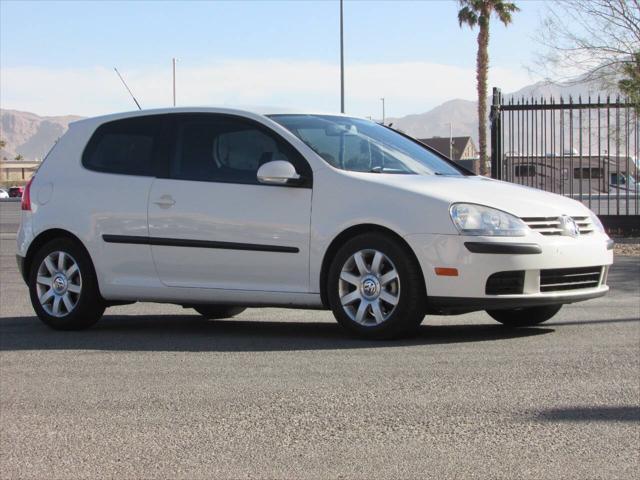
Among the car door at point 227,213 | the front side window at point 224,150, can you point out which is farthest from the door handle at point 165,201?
the front side window at point 224,150

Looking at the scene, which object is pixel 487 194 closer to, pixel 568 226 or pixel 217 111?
pixel 568 226

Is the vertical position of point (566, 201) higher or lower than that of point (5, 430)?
higher

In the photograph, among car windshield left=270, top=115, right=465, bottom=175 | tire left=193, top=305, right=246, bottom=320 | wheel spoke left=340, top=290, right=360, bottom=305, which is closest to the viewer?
wheel spoke left=340, top=290, right=360, bottom=305

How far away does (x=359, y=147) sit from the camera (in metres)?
8.05

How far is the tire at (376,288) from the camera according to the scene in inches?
285

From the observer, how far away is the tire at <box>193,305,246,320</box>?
30.1 ft

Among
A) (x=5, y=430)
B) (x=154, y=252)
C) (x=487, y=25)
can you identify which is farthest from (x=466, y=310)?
(x=487, y=25)

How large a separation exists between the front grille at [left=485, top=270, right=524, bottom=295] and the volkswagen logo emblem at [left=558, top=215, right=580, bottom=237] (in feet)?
1.65

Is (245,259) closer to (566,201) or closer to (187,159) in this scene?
(187,159)

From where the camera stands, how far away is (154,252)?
8273 millimetres

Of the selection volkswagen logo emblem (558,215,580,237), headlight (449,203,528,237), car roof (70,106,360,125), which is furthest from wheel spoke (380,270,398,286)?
car roof (70,106,360,125)

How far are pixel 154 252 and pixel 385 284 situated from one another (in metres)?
1.97

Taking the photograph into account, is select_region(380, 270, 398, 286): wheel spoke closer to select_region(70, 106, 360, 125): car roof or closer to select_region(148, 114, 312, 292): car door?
select_region(148, 114, 312, 292): car door

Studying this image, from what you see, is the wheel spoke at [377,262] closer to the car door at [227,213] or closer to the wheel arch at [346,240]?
the wheel arch at [346,240]
